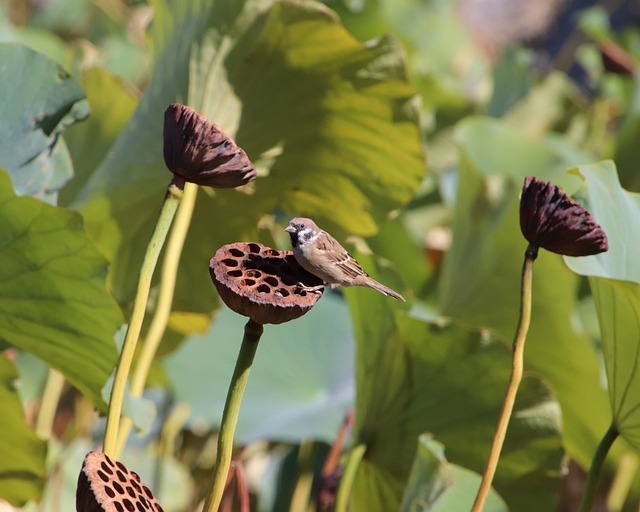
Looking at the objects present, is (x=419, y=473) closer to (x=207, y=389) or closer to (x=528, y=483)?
(x=528, y=483)

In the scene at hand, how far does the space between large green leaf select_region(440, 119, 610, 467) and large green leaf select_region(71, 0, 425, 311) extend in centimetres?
20

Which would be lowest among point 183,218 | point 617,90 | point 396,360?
point 617,90

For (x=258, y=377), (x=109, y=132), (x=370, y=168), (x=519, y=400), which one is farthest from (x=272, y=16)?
(x=258, y=377)

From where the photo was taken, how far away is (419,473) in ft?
2.26

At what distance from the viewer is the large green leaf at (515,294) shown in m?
1.05

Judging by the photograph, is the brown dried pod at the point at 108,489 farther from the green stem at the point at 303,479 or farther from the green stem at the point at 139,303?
the green stem at the point at 303,479

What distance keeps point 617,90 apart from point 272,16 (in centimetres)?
180

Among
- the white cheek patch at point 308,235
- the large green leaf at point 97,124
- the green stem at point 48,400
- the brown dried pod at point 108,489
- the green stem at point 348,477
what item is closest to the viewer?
the brown dried pod at point 108,489

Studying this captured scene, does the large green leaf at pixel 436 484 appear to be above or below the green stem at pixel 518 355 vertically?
below

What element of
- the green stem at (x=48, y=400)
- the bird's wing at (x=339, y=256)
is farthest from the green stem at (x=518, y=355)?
the green stem at (x=48, y=400)

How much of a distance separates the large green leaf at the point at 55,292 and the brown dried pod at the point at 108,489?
207mm

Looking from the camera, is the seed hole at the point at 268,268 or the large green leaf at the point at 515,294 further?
the large green leaf at the point at 515,294

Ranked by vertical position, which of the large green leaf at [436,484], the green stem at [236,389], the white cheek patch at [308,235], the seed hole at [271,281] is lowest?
the large green leaf at [436,484]

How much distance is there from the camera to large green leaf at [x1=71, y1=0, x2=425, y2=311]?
0.83 meters
